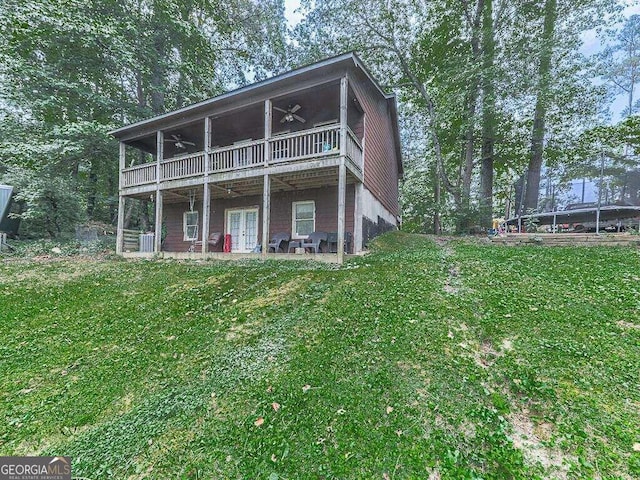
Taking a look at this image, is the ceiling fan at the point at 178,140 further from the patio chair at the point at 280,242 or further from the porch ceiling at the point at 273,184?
the patio chair at the point at 280,242

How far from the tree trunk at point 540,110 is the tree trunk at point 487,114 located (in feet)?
5.18

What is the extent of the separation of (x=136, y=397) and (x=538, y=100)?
636 inches

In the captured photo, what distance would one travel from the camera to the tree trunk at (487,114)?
12.3 meters

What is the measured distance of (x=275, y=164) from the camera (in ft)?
27.8

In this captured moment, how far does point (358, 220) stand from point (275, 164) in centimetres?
306

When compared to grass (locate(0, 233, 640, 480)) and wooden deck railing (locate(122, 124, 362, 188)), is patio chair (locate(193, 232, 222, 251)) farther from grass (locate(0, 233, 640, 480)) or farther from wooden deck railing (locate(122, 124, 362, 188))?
grass (locate(0, 233, 640, 480))

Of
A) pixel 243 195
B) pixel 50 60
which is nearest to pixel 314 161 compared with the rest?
pixel 243 195

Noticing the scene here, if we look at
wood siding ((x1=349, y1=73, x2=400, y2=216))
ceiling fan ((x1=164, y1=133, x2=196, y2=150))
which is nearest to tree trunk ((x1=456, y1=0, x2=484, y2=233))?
wood siding ((x1=349, y1=73, x2=400, y2=216))

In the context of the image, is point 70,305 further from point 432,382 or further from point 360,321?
point 432,382

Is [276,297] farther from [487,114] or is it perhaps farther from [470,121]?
[487,114]

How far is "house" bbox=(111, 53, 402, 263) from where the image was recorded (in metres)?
8.02

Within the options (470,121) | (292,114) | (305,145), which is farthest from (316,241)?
(470,121)

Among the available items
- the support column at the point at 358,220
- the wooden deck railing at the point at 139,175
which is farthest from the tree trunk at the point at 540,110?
the wooden deck railing at the point at 139,175

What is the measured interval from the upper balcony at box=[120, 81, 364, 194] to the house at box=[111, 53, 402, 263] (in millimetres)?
35
